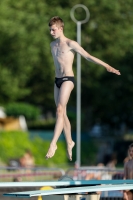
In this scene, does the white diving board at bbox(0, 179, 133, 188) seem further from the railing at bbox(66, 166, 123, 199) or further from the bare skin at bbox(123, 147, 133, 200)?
the railing at bbox(66, 166, 123, 199)

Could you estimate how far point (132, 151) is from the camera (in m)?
13.1

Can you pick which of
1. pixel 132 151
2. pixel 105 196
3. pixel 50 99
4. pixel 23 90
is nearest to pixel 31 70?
pixel 23 90

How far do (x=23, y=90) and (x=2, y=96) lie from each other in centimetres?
232

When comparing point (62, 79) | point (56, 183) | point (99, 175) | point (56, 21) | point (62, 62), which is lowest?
point (99, 175)

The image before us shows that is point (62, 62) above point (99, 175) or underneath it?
above

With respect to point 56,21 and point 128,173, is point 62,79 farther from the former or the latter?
point 128,173

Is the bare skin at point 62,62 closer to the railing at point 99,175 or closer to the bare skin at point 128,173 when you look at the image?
the bare skin at point 128,173

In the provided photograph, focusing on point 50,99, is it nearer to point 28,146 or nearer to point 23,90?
point 23,90

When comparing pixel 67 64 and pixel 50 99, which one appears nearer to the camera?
pixel 67 64

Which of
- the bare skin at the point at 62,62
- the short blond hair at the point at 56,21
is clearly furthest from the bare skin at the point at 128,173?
the short blond hair at the point at 56,21

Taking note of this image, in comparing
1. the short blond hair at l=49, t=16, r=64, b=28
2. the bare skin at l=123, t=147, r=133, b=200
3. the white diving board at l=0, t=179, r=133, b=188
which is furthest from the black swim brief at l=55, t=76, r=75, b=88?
the bare skin at l=123, t=147, r=133, b=200

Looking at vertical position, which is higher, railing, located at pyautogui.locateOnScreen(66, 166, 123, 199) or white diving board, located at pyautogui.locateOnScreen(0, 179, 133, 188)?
white diving board, located at pyautogui.locateOnScreen(0, 179, 133, 188)

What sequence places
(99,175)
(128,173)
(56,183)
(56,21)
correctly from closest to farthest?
(56,183), (56,21), (128,173), (99,175)

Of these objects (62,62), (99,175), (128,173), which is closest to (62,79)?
(62,62)
